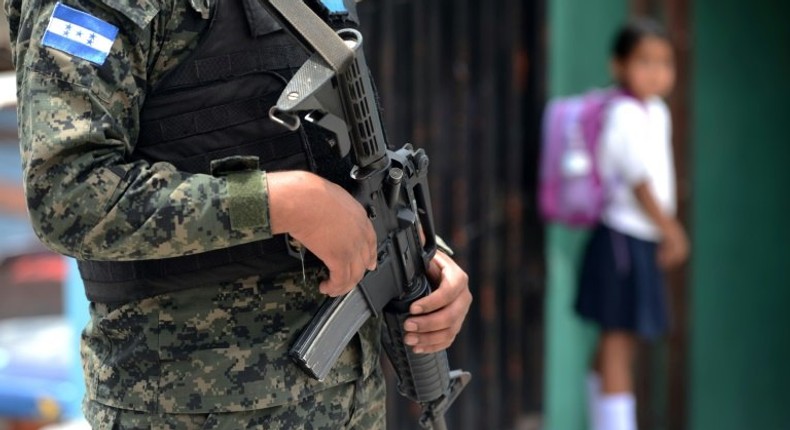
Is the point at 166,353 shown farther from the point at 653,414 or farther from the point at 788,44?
the point at 788,44

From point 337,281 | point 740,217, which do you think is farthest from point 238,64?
point 740,217

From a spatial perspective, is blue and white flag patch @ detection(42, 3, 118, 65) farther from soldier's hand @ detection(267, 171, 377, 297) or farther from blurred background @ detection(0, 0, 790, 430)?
blurred background @ detection(0, 0, 790, 430)

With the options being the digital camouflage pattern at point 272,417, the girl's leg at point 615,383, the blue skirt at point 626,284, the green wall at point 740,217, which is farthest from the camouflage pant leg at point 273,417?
the green wall at point 740,217

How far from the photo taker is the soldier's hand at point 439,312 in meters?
1.73

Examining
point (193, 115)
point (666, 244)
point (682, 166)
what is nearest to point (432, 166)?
point (666, 244)

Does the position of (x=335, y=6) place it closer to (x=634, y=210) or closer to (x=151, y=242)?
(x=151, y=242)

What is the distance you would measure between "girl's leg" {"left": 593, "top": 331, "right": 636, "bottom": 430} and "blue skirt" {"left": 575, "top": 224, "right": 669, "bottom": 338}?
0.09 meters

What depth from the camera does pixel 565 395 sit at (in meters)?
4.28

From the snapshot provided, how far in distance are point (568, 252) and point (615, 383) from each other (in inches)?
19.7

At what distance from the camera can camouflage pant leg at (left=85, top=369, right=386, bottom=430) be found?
1.56 metres

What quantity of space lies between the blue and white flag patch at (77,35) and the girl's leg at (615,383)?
9.78 feet

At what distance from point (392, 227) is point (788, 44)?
3.77 metres

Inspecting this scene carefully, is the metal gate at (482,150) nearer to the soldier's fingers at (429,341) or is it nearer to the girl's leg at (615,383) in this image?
the girl's leg at (615,383)

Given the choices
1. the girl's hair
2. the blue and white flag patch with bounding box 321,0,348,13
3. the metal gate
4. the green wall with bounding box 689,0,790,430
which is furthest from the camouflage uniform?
the green wall with bounding box 689,0,790,430
